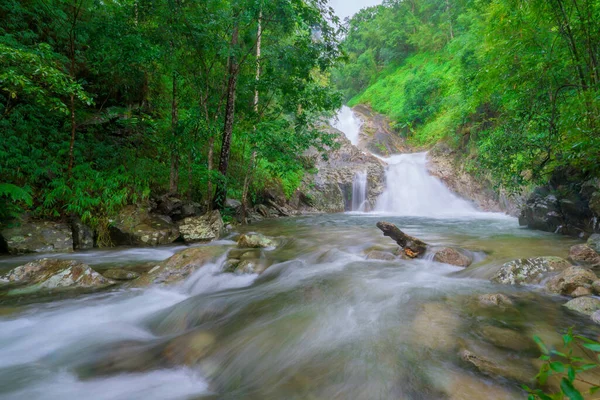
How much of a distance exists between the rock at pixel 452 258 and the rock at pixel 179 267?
397 centimetres

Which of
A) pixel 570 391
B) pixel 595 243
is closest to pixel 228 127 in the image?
→ pixel 595 243

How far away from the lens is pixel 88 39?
746cm

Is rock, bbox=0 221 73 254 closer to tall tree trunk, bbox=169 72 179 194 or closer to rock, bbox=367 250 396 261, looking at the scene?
tall tree trunk, bbox=169 72 179 194

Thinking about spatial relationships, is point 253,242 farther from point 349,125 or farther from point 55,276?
point 349,125

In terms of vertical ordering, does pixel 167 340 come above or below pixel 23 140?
below

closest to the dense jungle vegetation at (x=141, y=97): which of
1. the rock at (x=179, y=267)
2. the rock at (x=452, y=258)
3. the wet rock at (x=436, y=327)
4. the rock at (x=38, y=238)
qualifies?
the rock at (x=38, y=238)

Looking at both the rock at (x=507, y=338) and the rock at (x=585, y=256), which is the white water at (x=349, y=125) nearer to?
the rock at (x=585, y=256)

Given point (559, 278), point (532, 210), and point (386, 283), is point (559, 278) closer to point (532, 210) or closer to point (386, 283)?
point (386, 283)

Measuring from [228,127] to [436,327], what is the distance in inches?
283

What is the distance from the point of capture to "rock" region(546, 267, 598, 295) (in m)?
3.84

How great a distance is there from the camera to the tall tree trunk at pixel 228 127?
8.33m

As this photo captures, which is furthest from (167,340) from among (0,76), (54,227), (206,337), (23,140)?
(23,140)

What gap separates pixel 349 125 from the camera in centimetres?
2781

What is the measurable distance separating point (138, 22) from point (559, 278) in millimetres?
9969
